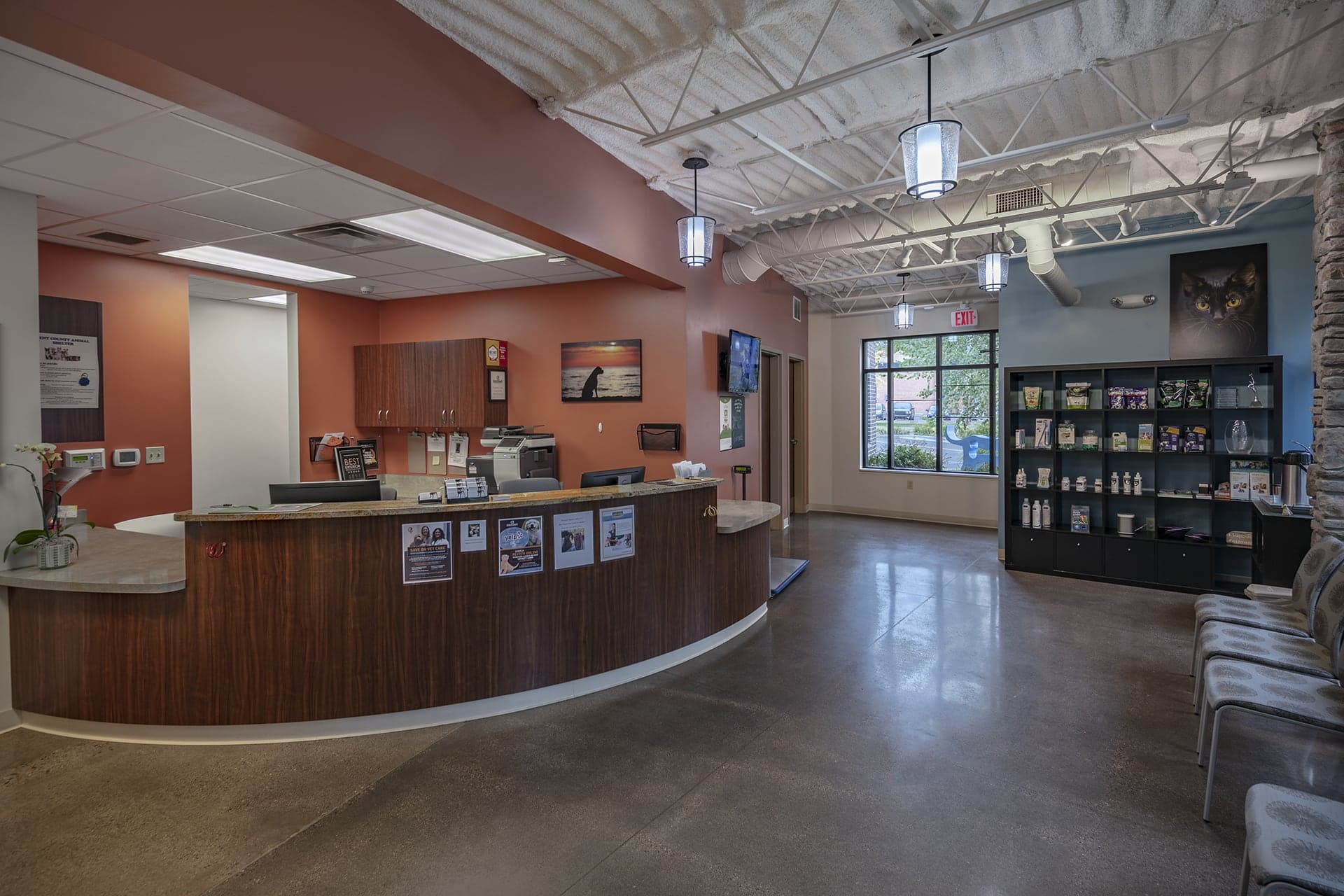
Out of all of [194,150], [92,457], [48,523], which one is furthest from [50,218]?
[48,523]

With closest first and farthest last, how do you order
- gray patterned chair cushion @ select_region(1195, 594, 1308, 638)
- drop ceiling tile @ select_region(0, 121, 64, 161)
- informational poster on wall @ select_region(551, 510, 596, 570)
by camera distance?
drop ceiling tile @ select_region(0, 121, 64, 161) < gray patterned chair cushion @ select_region(1195, 594, 1308, 638) < informational poster on wall @ select_region(551, 510, 596, 570)

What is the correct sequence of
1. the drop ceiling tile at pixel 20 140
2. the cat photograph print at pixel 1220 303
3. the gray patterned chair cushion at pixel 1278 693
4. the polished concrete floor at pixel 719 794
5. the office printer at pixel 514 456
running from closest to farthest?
1. the polished concrete floor at pixel 719 794
2. the gray patterned chair cushion at pixel 1278 693
3. the drop ceiling tile at pixel 20 140
4. the cat photograph print at pixel 1220 303
5. the office printer at pixel 514 456

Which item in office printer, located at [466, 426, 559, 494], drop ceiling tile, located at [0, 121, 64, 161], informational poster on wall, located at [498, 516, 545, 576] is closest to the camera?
drop ceiling tile, located at [0, 121, 64, 161]

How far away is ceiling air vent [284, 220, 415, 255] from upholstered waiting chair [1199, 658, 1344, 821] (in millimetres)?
5171

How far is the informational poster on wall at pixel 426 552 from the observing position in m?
3.11

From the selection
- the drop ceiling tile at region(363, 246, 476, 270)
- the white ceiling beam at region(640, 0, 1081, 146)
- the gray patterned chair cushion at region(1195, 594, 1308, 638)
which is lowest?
the gray patterned chair cushion at region(1195, 594, 1308, 638)

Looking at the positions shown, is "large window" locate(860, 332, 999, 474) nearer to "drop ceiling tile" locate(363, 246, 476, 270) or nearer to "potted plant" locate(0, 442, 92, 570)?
"drop ceiling tile" locate(363, 246, 476, 270)

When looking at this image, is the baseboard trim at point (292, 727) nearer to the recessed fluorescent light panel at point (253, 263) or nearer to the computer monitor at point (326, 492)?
the computer monitor at point (326, 492)

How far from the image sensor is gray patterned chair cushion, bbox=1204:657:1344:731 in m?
2.36

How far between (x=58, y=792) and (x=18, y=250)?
8.16ft

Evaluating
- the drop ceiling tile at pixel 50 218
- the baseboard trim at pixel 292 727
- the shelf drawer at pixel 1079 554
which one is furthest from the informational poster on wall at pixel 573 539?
the shelf drawer at pixel 1079 554

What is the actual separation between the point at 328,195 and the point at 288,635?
2.39 m

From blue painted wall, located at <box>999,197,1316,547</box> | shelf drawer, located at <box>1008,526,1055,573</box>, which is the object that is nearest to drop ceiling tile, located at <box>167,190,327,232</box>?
blue painted wall, located at <box>999,197,1316,547</box>

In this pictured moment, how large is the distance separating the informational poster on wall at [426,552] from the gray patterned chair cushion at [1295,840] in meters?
2.97
